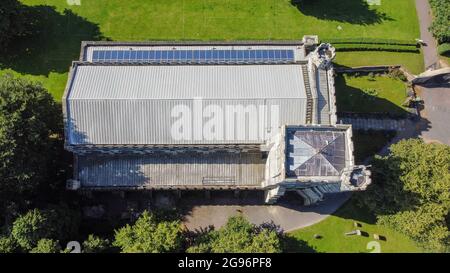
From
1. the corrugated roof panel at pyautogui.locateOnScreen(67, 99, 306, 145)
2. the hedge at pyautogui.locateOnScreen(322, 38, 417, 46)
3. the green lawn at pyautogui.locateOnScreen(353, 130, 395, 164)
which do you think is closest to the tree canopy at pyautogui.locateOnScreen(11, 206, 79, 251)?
the corrugated roof panel at pyautogui.locateOnScreen(67, 99, 306, 145)

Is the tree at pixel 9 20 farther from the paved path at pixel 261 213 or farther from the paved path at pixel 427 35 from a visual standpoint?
the paved path at pixel 427 35

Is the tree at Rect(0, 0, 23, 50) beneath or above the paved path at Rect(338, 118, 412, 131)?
above

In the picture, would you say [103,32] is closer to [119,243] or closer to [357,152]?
[119,243]

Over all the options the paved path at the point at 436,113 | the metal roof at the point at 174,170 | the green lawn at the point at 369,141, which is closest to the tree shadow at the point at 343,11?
the paved path at the point at 436,113

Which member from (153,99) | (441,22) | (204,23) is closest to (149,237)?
(153,99)

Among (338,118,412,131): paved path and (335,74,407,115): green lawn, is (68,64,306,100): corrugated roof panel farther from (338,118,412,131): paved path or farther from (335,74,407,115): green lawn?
(338,118,412,131): paved path

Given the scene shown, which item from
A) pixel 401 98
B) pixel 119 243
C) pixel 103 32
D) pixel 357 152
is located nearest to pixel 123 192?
pixel 119 243
